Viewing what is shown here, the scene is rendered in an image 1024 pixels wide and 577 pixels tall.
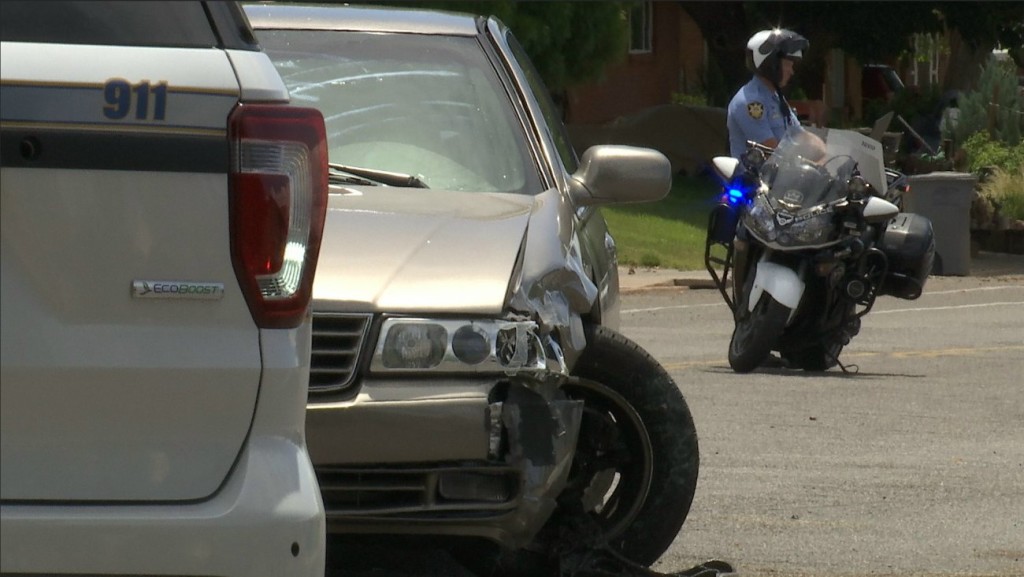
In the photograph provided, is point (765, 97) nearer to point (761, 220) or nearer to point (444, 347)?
point (761, 220)

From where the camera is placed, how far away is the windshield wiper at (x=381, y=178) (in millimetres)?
6156

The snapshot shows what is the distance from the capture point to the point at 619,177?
6305 mm

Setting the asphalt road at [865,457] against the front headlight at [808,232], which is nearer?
the asphalt road at [865,457]

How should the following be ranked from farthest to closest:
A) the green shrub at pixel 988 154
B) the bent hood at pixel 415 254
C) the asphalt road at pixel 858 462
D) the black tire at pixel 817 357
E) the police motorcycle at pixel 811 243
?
the green shrub at pixel 988 154 → the black tire at pixel 817 357 → the police motorcycle at pixel 811 243 → the asphalt road at pixel 858 462 → the bent hood at pixel 415 254

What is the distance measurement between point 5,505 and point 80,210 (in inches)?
19.7

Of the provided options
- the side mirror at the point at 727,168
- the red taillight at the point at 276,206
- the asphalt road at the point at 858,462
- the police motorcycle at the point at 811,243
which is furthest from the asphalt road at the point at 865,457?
the red taillight at the point at 276,206

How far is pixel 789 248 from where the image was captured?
11.3 m

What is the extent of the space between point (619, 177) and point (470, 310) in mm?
1389

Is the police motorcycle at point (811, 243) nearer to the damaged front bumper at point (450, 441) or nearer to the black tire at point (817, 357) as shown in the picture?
the black tire at point (817, 357)

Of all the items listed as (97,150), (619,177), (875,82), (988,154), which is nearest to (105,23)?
(97,150)

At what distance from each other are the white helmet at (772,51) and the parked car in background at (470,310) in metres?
4.75

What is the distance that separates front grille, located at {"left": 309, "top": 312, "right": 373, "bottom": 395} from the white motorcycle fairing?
6.47 m

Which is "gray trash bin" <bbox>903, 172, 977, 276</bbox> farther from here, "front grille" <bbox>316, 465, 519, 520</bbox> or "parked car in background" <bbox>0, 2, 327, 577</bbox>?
"parked car in background" <bbox>0, 2, 327, 577</bbox>

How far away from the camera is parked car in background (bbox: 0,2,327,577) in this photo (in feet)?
11.0
